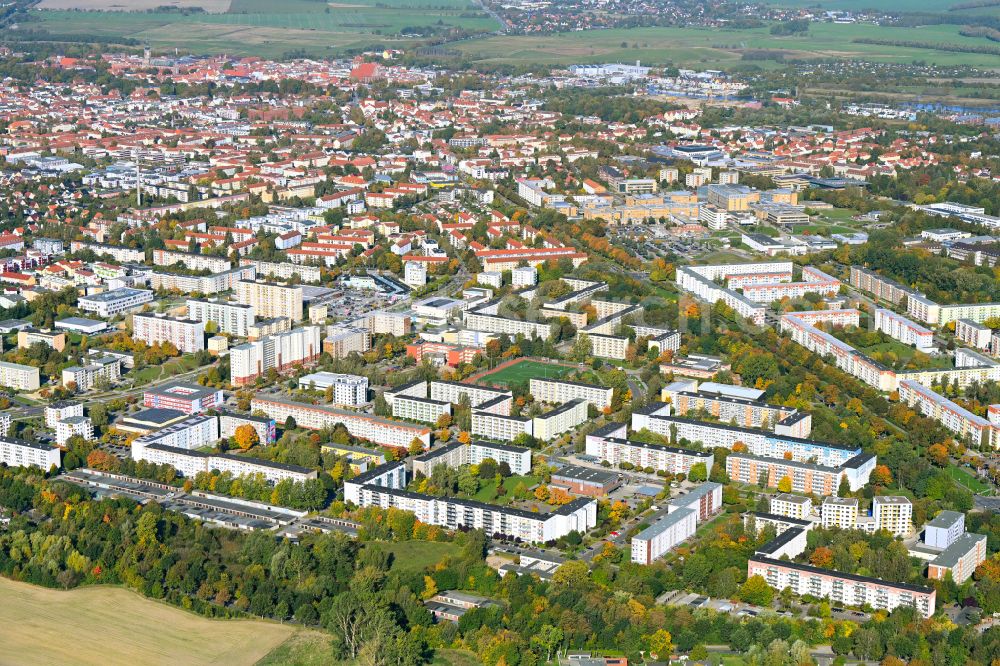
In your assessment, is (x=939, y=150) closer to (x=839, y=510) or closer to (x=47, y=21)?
(x=839, y=510)

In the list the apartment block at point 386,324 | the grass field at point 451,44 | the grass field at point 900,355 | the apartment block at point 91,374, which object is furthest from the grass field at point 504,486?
the grass field at point 451,44

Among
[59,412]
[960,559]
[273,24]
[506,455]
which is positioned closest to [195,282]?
[59,412]

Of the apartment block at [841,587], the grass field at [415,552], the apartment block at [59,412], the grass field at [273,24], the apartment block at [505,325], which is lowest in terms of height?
the grass field at [415,552]

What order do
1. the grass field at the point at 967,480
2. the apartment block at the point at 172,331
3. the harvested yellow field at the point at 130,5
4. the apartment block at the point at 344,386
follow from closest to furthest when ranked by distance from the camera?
the grass field at the point at 967,480
the apartment block at the point at 344,386
the apartment block at the point at 172,331
the harvested yellow field at the point at 130,5

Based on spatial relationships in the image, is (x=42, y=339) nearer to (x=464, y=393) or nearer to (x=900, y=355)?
(x=464, y=393)

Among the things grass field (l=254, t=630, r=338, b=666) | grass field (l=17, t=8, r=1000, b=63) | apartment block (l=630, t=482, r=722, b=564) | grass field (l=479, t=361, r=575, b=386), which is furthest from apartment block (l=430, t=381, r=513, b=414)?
grass field (l=17, t=8, r=1000, b=63)

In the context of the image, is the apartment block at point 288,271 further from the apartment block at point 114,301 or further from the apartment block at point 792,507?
the apartment block at point 792,507

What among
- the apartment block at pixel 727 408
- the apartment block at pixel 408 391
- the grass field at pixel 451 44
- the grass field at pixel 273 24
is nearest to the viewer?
the apartment block at pixel 727 408

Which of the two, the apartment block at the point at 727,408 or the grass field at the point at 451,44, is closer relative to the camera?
the apartment block at the point at 727,408
